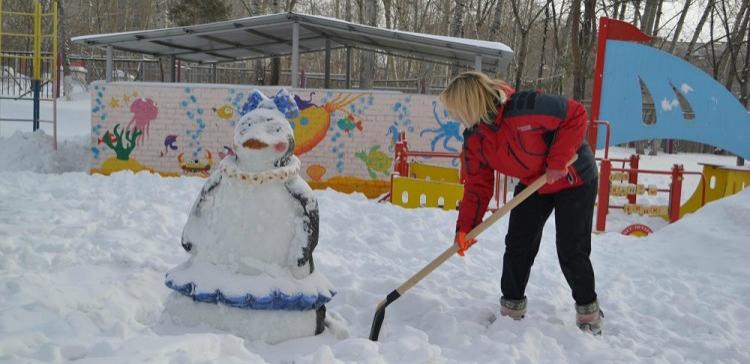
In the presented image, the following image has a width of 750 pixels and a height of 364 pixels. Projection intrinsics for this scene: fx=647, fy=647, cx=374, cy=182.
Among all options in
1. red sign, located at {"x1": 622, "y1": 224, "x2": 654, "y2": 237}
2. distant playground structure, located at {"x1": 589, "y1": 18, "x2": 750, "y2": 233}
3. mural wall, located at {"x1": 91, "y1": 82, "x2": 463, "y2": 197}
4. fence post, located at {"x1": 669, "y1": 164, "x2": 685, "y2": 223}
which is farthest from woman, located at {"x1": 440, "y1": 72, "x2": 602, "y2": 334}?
mural wall, located at {"x1": 91, "y1": 82, "x2": 463, "y2": 197}

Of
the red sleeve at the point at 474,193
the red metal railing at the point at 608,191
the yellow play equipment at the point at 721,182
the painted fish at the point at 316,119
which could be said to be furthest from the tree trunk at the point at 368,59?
the red sleeve at the point at 474,193

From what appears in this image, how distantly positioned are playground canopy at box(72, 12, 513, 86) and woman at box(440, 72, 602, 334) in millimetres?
6764

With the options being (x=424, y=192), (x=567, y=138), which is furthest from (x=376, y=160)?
(x=567, y=138)

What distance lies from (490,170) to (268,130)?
134cm

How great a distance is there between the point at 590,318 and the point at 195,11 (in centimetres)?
2016

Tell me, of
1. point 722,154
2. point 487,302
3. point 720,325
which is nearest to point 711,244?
point 720,325

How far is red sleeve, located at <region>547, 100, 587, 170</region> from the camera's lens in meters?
3.35

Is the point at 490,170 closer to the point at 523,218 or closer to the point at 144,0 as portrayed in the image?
the point at 523,218

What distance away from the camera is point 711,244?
548 centimetres

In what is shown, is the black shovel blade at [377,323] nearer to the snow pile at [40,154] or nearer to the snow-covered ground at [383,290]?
the snow-covered ground at [383,290]

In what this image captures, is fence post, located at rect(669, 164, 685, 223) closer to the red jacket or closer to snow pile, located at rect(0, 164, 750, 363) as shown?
snow pile, located at rect(0, 164, 750, 363)

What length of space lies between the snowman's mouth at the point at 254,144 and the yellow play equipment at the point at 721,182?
7.52 meters

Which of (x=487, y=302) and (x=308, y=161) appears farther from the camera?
(x=308, y=161)

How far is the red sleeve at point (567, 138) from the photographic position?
11.0 ft
